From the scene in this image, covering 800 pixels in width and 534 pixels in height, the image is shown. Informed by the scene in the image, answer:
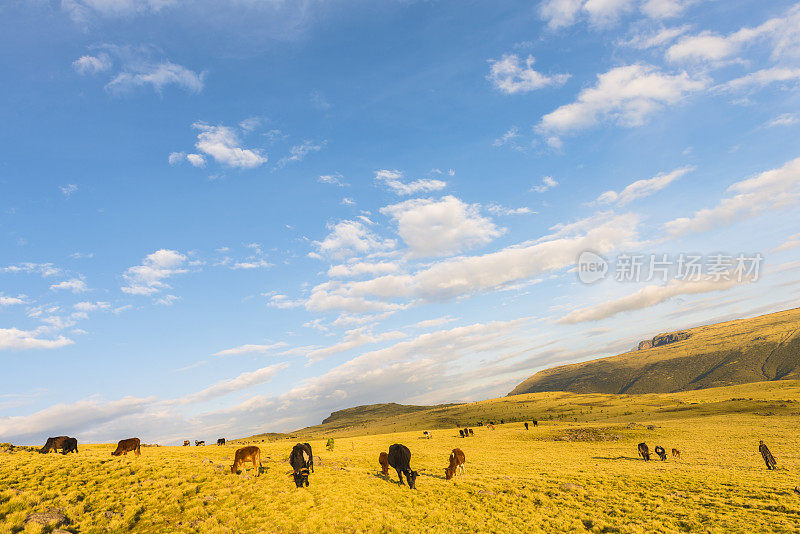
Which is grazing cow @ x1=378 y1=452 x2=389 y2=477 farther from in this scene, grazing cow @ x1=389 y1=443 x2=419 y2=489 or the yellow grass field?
grazing cow @ x1=389 y1=443 x2=419 y2=489

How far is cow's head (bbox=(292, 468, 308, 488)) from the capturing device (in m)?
25.1

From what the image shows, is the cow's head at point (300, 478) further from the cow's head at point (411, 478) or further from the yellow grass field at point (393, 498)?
the cow's head at point (411, 478)

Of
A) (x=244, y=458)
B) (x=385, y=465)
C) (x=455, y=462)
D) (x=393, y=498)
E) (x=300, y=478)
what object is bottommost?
(x=455, y=462)

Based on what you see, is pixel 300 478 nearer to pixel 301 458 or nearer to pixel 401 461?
pixel 301 458

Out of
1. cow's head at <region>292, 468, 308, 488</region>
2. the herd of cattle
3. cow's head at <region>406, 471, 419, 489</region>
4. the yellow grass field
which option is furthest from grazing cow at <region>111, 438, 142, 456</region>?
cow's head at <region>406, 471, 419, 489</region>

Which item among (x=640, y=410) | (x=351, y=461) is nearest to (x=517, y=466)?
(x=351, y=461)

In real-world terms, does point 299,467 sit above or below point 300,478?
above

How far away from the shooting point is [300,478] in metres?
25.5

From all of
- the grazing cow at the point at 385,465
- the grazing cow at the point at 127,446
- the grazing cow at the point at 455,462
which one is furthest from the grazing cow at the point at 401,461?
the grazing cow at the point at 127,446

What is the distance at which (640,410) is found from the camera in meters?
104

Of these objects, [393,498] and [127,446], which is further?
[127,446]

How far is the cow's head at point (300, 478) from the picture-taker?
2514 cm

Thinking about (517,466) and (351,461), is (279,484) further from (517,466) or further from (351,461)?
(517,466)

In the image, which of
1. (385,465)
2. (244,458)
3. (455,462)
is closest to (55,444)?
(244,458)
